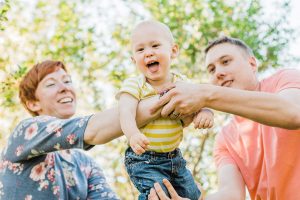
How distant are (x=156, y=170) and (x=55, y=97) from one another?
4.24 ft

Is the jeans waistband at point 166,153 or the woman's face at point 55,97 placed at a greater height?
the woman's face at point 55,97

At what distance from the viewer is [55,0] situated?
468 inches

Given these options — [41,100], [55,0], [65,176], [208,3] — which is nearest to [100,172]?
[65,176]

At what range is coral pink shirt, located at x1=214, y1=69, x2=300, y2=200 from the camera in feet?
12.7

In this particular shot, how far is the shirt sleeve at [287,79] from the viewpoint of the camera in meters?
3.68

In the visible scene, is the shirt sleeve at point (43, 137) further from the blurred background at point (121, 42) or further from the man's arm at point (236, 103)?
the blurred background at point (121, 42)

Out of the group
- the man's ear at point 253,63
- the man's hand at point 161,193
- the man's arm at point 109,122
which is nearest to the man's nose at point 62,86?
the man's arm at point 109,122

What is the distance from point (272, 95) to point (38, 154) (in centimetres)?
157

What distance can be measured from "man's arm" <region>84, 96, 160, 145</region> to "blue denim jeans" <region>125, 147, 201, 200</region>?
0.57 feet

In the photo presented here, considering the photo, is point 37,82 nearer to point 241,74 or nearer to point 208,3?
point 241,74

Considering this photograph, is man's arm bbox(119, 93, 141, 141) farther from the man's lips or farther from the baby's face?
the man's lips

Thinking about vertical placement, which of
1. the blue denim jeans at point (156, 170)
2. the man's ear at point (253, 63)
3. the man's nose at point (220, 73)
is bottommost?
the blue denim jeans at point (156, 170)

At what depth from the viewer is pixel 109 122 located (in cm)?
312

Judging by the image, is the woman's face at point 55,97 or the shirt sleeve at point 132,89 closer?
the shirt sleeve at point 132,89
